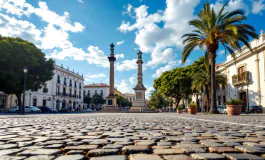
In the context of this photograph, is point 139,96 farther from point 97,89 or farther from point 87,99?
point 97,89

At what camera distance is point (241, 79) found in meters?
28.7

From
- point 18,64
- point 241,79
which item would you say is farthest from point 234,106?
point 18,64

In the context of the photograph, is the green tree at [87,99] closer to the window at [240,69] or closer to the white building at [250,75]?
the white building at [250,75]

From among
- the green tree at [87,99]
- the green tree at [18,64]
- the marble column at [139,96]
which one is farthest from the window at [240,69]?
the green tree at [87,99]

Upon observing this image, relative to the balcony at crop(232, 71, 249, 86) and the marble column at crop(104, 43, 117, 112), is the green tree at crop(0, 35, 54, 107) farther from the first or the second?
the balcony at crop(232, 71, 249, 86)

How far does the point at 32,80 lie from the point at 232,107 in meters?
25.3

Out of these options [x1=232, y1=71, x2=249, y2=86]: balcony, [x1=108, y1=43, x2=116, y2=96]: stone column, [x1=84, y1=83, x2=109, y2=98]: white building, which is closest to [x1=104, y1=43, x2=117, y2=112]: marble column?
[x1=108, y1=43, x2=116, y2=96]: stone column

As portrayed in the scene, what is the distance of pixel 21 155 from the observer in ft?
8.07

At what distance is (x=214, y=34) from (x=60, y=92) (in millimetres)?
46554

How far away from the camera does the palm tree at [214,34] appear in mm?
17578

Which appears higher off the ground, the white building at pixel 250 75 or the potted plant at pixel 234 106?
the white building at pixel 250 75

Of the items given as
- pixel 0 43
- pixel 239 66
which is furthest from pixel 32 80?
pixel 239 66

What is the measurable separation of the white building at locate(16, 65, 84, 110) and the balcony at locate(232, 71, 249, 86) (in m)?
37.9

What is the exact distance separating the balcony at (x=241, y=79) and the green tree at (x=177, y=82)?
9422 millimetres
